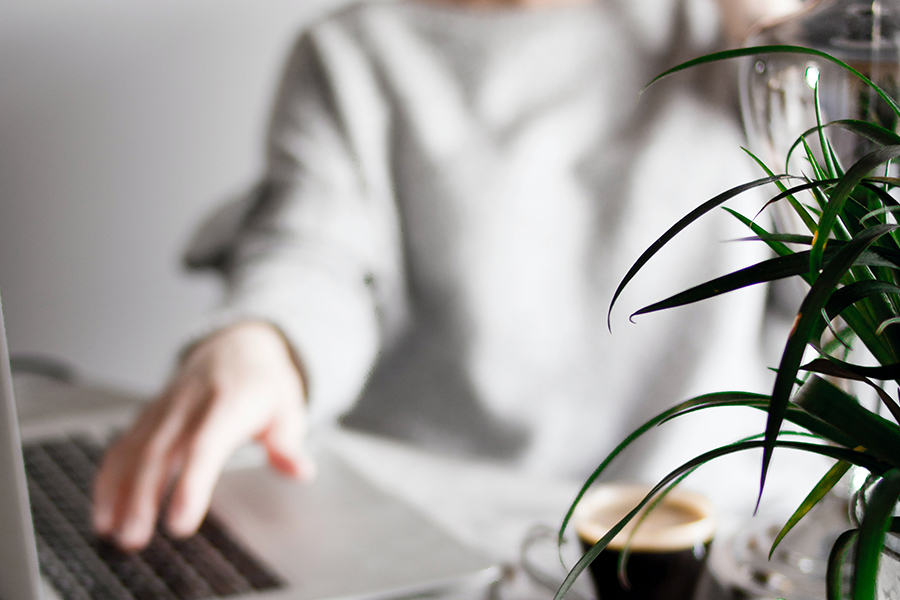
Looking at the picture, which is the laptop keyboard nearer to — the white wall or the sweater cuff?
the sweater cuff

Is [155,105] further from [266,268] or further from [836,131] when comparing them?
[836,131]

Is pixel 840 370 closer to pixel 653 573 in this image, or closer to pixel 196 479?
pixel 653 573

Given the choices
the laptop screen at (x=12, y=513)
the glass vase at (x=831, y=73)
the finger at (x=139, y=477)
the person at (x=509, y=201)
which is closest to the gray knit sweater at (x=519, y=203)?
the person at (x=509, y=201)

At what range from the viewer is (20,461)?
0.69 feet

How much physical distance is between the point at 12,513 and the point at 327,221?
61 cm

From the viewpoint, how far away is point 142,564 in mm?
430

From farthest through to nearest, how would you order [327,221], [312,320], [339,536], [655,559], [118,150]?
[118,150]
[327,221]
[312,320]
[339,536]
[655,559]

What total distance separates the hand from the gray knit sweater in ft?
0.77

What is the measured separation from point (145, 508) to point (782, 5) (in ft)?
2.46

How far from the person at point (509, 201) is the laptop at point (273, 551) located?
0.32 meters

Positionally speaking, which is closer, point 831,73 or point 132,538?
point 831,73

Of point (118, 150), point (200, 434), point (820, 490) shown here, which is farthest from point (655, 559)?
point (118, 150)

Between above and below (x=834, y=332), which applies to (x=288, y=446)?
below

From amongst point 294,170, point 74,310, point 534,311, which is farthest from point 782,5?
point 74,310
